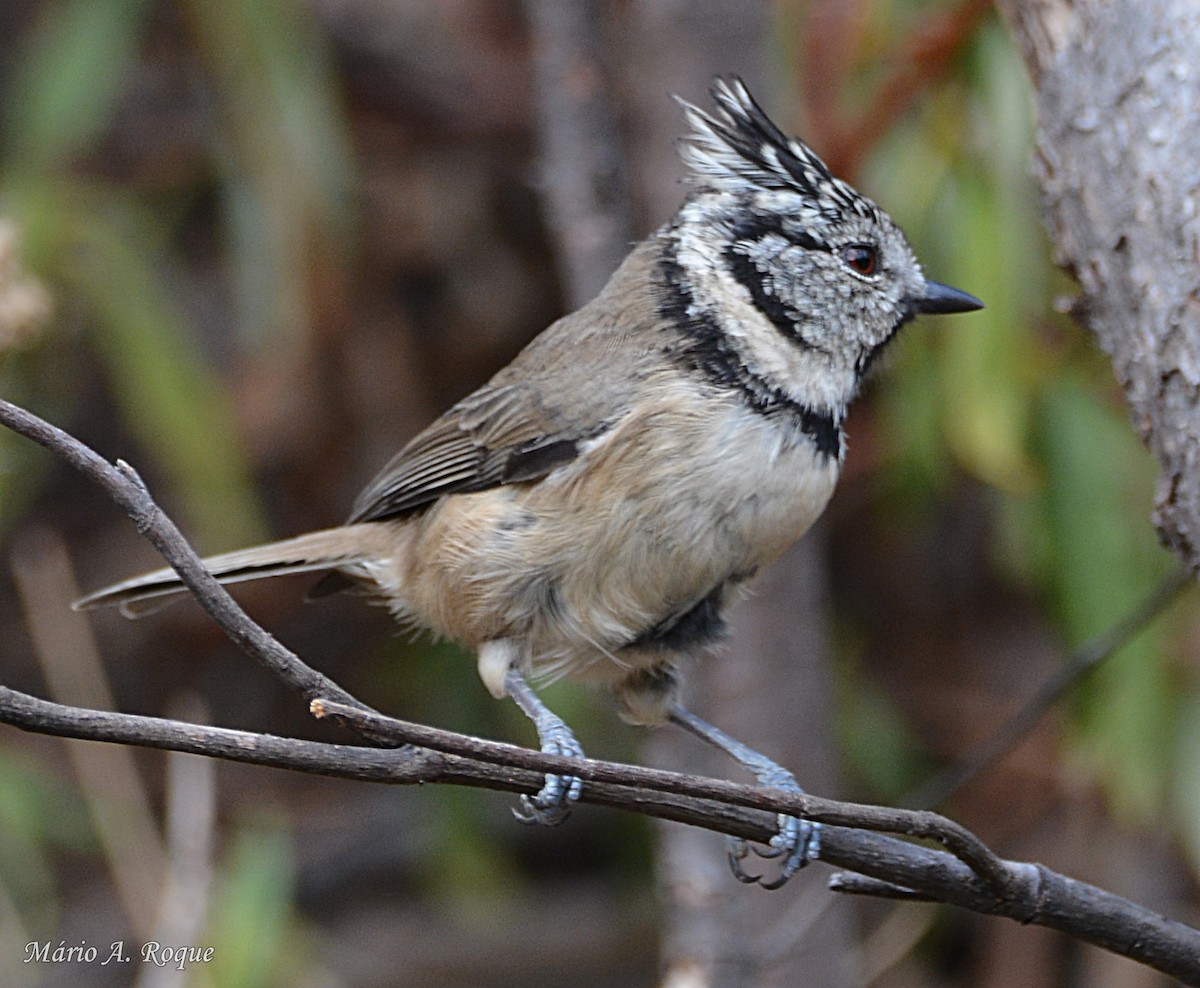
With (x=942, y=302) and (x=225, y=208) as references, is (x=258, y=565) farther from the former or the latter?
(x=225, y=208)

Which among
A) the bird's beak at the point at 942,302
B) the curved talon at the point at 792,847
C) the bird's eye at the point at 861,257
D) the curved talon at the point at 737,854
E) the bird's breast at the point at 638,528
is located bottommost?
the curved talon at the point at 792,847

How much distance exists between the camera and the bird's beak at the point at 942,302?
2.59 metres

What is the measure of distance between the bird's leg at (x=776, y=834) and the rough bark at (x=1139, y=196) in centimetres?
74

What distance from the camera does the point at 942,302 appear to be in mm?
2604

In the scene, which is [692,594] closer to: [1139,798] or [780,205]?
[780,205]

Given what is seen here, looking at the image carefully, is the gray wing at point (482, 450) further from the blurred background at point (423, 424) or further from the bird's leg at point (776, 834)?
the bird's leg at point (776, 834)

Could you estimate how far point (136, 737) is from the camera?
56.2 inches

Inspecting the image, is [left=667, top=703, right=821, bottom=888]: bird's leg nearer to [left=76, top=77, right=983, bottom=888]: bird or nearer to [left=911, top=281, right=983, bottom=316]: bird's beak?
[left=76, top=77, right=983, bottom=888]: bird

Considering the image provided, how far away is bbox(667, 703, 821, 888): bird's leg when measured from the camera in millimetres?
1990

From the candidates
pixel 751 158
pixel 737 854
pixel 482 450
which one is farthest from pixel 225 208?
pixel 737 854

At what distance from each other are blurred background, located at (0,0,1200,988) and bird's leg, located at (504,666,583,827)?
0.44m

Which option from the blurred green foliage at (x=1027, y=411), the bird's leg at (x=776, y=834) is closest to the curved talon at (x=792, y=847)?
the bird's leg at (x=776, y=834)

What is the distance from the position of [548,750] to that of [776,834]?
1.99 ft

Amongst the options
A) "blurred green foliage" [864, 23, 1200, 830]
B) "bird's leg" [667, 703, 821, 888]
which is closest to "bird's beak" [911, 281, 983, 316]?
"blurred green foliage" [864, 23, 1200, 830]
